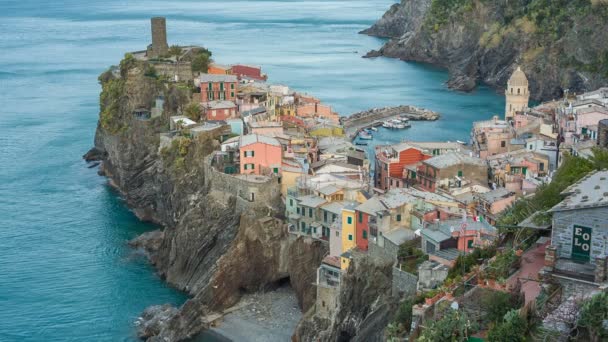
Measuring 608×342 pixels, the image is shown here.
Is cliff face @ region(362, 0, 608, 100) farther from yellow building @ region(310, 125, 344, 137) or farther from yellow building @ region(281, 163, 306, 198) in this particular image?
yellow building @ region(281, 163, 306, 198)

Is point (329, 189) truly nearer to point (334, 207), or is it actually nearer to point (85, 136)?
point (334, 207)

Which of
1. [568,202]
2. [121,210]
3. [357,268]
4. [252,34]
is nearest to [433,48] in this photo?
[252,34]

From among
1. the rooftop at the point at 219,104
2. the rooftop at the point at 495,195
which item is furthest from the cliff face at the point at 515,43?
the rooftop at the point at 495,195

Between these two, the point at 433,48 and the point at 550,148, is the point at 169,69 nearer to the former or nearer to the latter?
the point at 550,148

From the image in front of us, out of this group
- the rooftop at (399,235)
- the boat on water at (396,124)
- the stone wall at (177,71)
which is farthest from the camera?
the boat on water at (396,124)

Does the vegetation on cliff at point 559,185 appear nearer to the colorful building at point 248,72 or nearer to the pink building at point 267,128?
the pink building at point 267,128

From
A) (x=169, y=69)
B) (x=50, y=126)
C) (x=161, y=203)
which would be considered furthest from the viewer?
(x=50, y=126)
